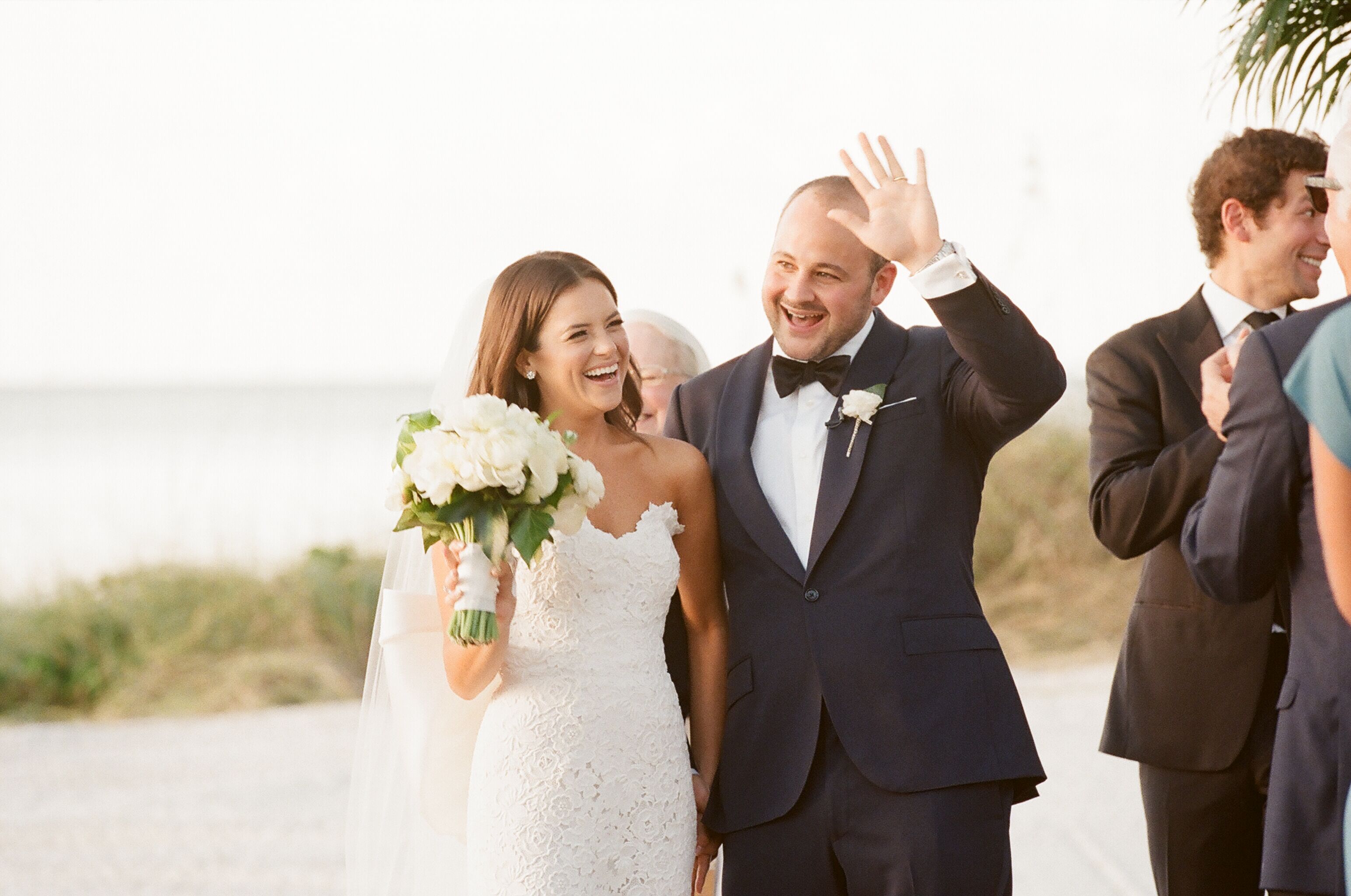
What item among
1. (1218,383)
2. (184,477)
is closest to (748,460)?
(1218,383)

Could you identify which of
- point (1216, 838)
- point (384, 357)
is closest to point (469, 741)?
point (1216, 838)

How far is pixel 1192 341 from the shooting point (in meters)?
3.26

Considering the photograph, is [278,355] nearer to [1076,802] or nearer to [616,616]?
[1076,802]

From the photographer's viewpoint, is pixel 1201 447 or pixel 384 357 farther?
pixel 384 357

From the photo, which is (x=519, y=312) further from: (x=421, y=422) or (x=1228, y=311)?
(x=1228, y=311)

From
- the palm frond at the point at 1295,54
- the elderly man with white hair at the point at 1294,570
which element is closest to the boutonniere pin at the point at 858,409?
the elderly man with white hair at the point at 1294,570

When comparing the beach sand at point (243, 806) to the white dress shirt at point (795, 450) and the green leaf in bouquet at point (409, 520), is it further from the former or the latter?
the green leaf in bouquet at point (409, 520)

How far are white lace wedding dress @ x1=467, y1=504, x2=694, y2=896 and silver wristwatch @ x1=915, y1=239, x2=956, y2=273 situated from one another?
0.78 meters

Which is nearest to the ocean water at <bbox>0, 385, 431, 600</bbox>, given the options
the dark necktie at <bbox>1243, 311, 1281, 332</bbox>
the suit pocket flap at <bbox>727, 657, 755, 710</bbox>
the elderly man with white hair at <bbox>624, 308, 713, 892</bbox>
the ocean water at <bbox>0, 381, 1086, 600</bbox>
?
the ocean water at <bbox>0, 381, 1086, 600</bbox>

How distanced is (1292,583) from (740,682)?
1.11 m

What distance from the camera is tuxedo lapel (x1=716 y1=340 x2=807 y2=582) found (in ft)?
9.42

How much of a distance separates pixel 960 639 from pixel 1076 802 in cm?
595

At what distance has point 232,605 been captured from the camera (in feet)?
35.4

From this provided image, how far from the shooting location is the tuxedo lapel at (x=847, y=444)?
2842 mm
